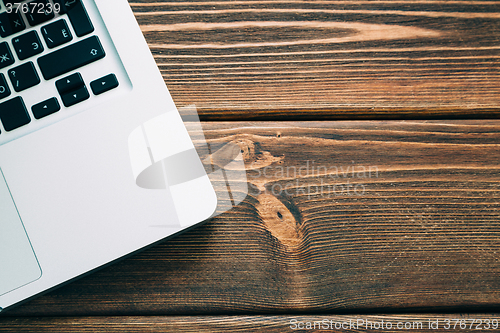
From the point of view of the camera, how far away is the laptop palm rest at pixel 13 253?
28 cm

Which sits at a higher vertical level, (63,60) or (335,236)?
(63,60)

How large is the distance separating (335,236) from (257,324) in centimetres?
12

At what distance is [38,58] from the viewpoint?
0.28 meters

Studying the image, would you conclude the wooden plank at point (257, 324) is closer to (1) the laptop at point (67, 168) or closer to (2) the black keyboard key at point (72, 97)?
(1) the laptop at point (67, 168)

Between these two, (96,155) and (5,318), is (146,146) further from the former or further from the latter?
(5,318)

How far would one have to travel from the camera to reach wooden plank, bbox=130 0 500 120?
13.9 inches

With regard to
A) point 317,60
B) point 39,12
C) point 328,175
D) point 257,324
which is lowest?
point 257,324

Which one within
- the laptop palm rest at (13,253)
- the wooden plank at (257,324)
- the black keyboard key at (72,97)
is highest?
the black keyboard key at (72,97)

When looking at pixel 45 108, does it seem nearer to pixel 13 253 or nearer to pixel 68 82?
pixel 68 82

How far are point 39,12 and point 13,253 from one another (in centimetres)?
21

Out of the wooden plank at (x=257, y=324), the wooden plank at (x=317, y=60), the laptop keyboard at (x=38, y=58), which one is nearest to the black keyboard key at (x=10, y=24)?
the laptop keyboard at (x=38, y=58)

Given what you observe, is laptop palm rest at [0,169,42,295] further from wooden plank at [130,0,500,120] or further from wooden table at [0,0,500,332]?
wooden plank at [130,0,500,120]

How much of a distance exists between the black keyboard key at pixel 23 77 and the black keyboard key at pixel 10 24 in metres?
0.03

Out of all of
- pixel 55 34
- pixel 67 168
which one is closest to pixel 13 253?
pixel 67 168
